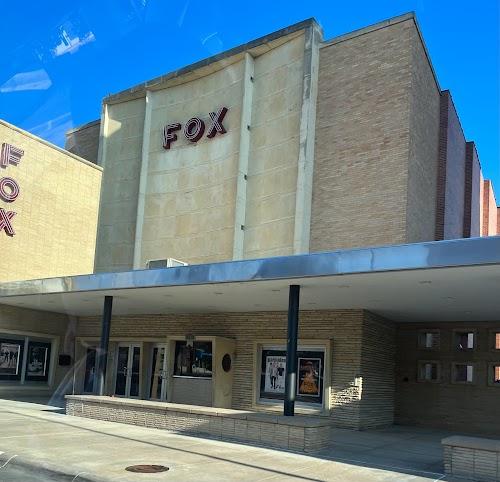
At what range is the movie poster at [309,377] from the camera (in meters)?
18.5

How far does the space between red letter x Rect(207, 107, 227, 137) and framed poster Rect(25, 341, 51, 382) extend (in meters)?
12.7

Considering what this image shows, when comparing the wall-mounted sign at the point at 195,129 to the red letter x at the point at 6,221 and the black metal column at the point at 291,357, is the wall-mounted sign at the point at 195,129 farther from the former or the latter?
the black metal column at the point at 291,357

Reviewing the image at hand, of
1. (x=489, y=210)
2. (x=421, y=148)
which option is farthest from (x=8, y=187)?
(x=489, y=210)

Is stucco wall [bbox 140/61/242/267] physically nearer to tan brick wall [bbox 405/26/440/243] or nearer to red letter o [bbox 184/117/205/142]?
red letter o [bbox 184/117/205/142]

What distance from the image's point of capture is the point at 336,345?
18.1m

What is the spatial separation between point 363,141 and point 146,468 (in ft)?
59.9

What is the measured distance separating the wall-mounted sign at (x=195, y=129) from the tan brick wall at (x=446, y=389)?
48.9 feet

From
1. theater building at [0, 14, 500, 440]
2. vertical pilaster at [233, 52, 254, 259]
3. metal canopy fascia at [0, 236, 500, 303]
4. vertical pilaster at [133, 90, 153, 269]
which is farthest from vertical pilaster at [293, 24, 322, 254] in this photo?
metal canopy fascia at [0, 236, 500, 303]

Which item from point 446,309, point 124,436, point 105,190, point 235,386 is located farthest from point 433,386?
point 105,190

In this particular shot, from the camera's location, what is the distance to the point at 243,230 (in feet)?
95.6

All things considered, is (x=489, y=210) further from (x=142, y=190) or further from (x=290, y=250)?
(x=142, y=190)

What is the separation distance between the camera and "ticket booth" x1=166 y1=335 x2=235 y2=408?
65.0 ft

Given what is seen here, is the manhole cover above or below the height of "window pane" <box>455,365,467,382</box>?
below

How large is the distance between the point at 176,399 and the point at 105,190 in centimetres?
1829
